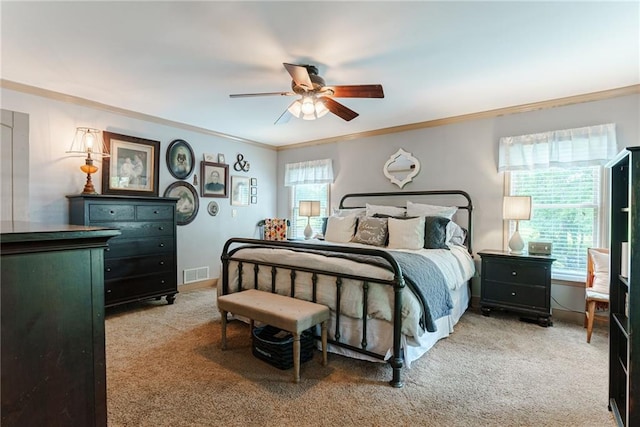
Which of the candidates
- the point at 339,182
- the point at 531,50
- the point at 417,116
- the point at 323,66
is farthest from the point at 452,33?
the point at 339,182

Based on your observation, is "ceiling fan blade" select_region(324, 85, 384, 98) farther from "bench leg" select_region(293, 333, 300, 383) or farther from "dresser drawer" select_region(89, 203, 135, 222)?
"dresser drawer" select_region(89, 203, 135, 222)

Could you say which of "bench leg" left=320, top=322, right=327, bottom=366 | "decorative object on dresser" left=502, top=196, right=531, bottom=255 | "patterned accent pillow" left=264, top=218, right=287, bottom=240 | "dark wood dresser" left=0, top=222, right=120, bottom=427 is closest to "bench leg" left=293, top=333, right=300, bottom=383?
"bench leg" left=320, top=322, right=327, bottom=366

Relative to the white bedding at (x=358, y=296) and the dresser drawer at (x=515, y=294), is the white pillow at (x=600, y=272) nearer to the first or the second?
the dresser drawer at (x=515, y=294)

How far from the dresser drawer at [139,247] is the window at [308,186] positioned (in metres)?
2.18

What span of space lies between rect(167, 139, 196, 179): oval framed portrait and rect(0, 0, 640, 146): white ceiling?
2.66 feet

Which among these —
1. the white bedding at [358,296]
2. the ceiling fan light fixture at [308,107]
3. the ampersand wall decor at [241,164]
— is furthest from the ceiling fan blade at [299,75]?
the ampersand wall decor at [241,164]

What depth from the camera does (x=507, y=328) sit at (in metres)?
3.18

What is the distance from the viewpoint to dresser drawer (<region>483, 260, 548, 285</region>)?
323 cm

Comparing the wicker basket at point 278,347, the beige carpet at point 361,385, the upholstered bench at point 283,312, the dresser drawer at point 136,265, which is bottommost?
the beige carpet at point 361,385

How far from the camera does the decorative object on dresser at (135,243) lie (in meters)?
3.34

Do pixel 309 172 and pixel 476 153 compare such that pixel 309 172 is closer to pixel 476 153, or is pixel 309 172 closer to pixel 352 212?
pixel 352 212

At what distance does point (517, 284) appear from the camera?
335 centimetres

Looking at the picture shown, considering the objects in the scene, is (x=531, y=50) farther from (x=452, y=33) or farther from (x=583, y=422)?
(x=583, y=422)

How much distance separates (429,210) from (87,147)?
3955mm
